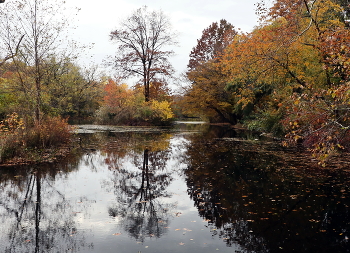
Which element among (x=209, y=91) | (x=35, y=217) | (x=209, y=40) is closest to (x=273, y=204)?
(x=35, y=217)

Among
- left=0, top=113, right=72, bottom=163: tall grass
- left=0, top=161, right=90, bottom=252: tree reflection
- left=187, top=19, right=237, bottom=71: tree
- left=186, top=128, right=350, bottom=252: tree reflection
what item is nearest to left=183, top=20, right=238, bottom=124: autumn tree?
left=187, top=19, right=237, bottom=71: tree

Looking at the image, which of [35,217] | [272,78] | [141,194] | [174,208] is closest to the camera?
[35,217]

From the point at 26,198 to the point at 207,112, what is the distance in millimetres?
36741

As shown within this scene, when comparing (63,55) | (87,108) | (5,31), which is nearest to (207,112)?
(87,108)

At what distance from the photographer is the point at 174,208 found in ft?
20.7

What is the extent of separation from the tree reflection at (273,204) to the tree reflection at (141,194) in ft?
2.92

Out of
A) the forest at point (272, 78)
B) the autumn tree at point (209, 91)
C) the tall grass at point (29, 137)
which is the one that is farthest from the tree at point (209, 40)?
the tall grass at point (29, 137)

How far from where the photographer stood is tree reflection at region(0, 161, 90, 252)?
449cm

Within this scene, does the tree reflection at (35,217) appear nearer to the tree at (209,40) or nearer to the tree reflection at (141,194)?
the tree reflection at (141,194)

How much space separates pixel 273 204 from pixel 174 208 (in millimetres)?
2308

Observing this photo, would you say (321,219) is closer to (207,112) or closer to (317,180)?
(317,180)

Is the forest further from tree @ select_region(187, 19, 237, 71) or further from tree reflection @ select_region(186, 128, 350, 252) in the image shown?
tree @ select_region(187, 19, 237, 71)

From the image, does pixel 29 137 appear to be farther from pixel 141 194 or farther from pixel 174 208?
pixel 174 208

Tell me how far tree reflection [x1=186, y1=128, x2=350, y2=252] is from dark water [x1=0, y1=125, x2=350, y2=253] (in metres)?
0.02
